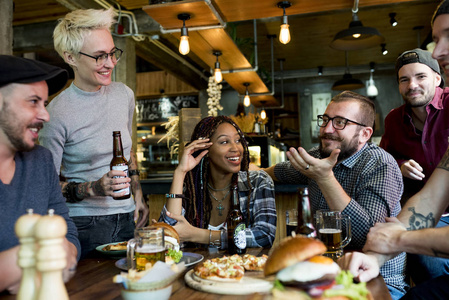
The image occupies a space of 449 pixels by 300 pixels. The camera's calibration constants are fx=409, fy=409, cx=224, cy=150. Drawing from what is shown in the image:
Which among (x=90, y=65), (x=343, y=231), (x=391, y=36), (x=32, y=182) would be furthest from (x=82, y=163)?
(x=391, y=36)

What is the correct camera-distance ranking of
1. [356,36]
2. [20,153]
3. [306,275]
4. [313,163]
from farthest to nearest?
[356,36] → [313,163] → [20,153] → [306,275]

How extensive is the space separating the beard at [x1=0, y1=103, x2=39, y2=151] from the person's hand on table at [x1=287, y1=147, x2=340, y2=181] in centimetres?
117

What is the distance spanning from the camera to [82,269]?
1.63m

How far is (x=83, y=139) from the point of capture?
2.26 meters

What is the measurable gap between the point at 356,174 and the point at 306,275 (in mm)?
1393

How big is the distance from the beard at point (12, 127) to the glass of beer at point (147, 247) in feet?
1.68

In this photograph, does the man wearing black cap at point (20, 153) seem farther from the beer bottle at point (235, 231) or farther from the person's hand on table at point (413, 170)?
the person's hand on table at point (413, 170)

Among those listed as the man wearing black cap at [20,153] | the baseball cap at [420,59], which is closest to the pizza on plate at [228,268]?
the man wearing black cap at [20,153]

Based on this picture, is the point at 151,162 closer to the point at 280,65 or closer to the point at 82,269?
the point at 280,65

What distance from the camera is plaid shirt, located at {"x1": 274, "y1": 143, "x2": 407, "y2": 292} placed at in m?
1.97

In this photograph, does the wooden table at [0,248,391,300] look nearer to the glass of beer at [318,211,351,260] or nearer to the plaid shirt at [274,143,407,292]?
the glass of beer at [318,211,351,260]

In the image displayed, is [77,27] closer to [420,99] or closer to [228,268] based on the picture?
[228,268]

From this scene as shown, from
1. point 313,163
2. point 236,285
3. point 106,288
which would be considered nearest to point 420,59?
point 313,163

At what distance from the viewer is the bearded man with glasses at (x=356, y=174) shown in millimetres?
1967
